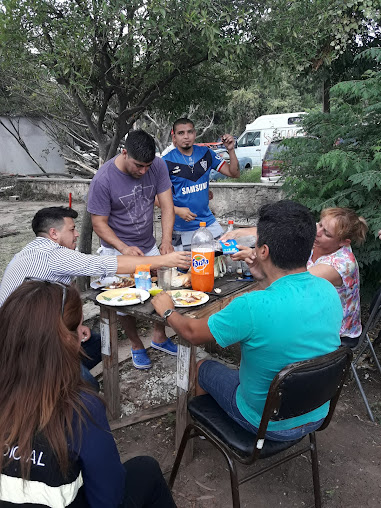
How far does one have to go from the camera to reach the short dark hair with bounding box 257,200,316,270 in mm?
1719

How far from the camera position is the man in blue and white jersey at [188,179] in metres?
4.10

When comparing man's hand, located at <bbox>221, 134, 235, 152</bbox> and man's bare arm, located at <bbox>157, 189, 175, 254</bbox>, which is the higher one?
man's hand, located at <bbox>221, 134, 235, 152</bbox>

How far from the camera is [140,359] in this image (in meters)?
3.59

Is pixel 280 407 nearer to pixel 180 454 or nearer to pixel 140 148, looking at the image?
pixel 180 454

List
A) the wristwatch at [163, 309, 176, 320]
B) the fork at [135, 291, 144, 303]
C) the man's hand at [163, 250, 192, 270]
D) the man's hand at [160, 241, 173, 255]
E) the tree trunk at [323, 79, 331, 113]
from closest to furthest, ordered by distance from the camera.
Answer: the wristwatch at [163, 309, 176, 320] → the fork at [135, 291, 144, 303] → the man's hand at [163, 250, 192, 270] → the man's hand at [160, 241, 173, 255] → the tree trunk at [323, 79, 331, 113]

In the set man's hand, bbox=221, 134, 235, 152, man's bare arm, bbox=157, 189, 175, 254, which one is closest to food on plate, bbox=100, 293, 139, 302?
man's bare arm, bbox=157, 189, 175, 254

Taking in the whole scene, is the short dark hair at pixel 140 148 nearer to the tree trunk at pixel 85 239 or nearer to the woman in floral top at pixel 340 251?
the woman in floral top at pixel 340 251

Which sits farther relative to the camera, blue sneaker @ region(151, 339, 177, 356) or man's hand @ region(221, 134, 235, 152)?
man's hand @ region(221, 134, 235, 152)

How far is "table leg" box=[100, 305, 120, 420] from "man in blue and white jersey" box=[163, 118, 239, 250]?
155 centimetres

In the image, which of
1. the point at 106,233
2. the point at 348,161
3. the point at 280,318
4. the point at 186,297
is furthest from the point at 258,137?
the point at 280,318

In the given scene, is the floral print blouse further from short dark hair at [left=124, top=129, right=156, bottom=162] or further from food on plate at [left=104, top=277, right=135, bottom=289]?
short dark hair at [left=124, top=129, right=156, bottom=162]

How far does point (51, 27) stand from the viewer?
11.3ft

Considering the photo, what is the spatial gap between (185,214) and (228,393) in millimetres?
2200

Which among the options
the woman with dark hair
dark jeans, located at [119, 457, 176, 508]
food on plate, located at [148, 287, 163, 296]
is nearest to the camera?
the woman with dark hair
